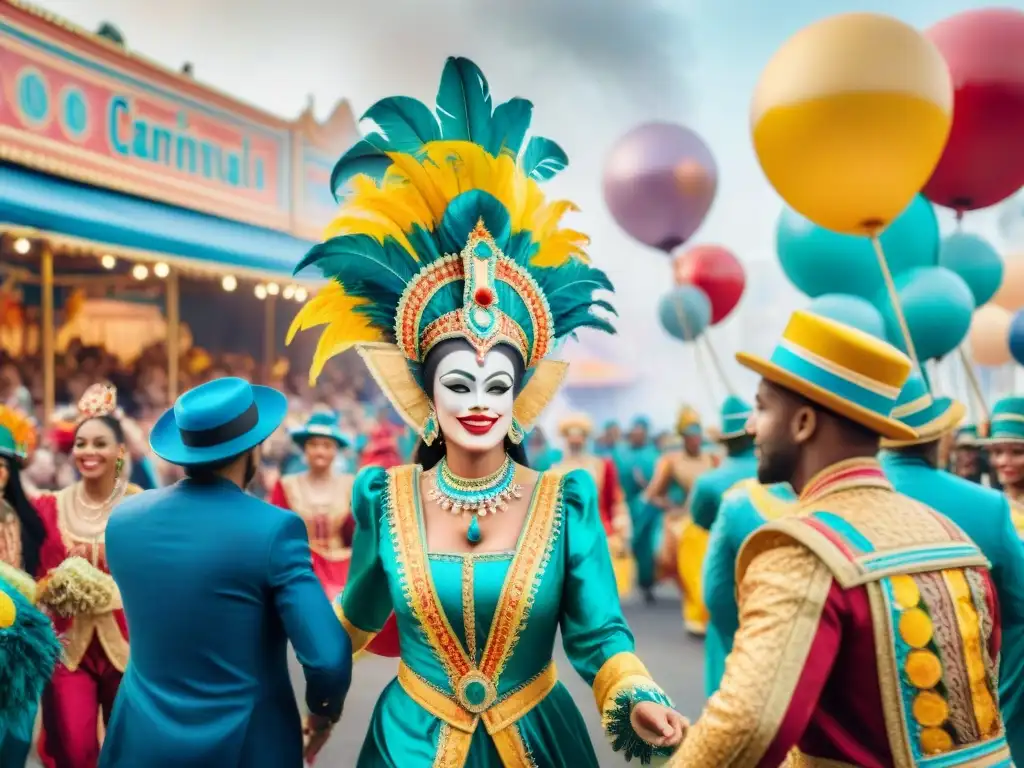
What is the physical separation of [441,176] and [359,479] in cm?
90

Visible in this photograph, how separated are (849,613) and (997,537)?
1.62 metres

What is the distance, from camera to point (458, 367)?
2463 millimetres

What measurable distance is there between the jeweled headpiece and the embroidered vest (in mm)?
2958

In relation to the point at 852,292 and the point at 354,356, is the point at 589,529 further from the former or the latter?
the point at 354,356

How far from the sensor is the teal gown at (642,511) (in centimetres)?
922

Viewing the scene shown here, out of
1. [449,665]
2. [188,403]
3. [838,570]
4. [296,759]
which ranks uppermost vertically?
[188,403]

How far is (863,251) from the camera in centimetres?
437

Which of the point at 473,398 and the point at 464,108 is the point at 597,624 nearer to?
the point at 473,398

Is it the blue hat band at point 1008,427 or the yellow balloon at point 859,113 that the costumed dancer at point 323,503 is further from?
the blue hat band at point 1008,427

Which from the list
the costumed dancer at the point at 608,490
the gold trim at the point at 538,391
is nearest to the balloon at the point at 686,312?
the costumed dancer at the point at 608,490

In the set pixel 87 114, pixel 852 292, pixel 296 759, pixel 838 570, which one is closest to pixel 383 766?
pixel 296 759

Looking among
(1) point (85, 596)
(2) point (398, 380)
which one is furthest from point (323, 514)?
(2) point (398, 380)

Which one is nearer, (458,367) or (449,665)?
(449,665)

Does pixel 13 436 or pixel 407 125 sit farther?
pixel 13 436
